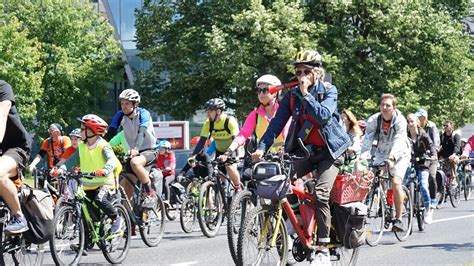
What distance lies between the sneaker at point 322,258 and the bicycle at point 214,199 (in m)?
5.33

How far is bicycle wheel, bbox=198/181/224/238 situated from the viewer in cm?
1274

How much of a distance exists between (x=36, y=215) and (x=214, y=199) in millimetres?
5684

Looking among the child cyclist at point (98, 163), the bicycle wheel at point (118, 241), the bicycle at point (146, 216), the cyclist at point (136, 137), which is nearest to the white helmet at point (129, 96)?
the cyclist at point (136, 137)

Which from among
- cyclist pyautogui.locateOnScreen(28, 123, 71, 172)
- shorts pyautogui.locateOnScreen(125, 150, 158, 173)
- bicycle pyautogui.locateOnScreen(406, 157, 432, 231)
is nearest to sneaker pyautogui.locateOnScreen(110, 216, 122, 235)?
shorts pyautogui.locateOnScreen(125, 150, 158, 173)

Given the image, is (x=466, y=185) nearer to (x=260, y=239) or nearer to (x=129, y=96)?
(x=129, y=96)

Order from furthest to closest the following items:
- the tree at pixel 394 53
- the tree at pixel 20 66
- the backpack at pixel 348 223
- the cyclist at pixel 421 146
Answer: the tree at pixel 20 66
the tree at pixel 394 53
the cyclist at pixel 421 146
the backpack at pixel 348 223

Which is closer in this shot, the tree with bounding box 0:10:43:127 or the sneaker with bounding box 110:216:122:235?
the sneaker with bounding box 110:216:122:235

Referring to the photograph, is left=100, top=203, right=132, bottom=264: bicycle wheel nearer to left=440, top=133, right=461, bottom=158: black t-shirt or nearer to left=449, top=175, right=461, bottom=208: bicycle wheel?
left=449, top=175, right=461, bottom=208: bicycle wheel

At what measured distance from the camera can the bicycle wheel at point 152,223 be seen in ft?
37.2

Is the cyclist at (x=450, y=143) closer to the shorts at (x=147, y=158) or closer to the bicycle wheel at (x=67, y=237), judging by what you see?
the shorts at (x=147, y=158)

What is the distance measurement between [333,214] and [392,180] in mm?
4081

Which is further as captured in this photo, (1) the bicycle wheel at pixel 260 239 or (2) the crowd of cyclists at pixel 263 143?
(2) the crowd of cyclists at pixel 263 143

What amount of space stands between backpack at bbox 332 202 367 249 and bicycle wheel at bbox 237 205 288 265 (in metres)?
0.73

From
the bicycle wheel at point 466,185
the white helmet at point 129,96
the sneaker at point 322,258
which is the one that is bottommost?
the bicycle wheel at point 466,185
